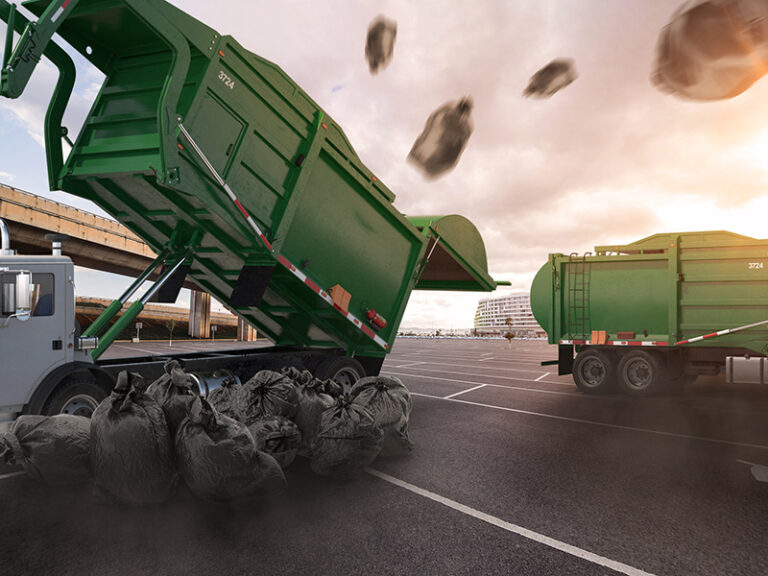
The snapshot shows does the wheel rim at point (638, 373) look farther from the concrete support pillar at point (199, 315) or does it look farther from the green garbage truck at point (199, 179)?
the concrete support pillar at point (199, 315)

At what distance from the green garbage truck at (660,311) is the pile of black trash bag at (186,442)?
745 cm

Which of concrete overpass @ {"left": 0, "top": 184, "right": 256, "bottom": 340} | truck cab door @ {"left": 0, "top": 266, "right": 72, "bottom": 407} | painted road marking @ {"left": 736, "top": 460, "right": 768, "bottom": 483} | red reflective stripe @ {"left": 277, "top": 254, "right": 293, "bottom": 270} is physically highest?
concrete overpass @ {"left": 0, "top": 184, "right": 256, "bottom": 340}

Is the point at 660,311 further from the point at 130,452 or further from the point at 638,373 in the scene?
the point at 130,452

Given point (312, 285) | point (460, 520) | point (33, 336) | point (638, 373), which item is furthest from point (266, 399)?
point (638, 373)

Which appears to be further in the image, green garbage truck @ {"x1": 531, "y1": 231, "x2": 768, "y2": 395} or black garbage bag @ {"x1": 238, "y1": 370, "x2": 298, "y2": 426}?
green garbage truck @ {"x1": 531, "y1": 231, "x2": 768, "y2": 395}

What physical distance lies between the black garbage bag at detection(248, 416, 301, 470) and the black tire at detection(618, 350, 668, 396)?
26.3 ft

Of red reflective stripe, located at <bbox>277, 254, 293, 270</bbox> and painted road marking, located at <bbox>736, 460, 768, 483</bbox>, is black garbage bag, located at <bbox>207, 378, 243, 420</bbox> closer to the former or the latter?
red reflective stripe, located at <bbox>277, 254, 293, 270</bbox>

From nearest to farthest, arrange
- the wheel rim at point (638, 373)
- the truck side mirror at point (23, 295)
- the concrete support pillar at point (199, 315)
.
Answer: the truck side mirror at point (23, 295) → the wheel rim at point (638, 373) → the concrete support pillar at point (199, 315)

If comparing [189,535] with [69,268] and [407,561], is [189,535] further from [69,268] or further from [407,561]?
[69,268]

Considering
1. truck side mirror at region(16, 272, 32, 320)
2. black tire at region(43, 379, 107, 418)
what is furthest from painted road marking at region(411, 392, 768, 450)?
truck side mirror at region(16, 272, 32, 320)

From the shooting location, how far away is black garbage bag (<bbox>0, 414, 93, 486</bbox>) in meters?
3.51

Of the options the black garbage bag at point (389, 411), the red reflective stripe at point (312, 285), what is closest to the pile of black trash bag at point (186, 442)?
Result: the black garbage bag at point (389, 411)

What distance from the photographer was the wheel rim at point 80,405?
14.9 ft

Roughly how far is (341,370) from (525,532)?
4441mm
